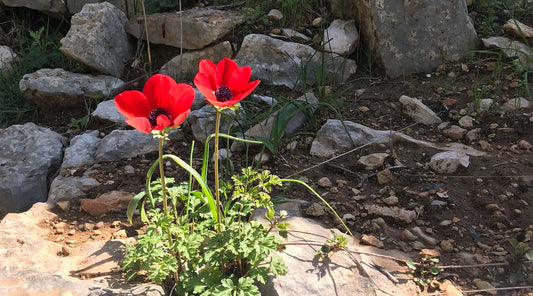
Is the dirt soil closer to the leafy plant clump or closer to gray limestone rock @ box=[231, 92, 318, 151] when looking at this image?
gray limestone rock @ box=[231, 92, 318, 151]

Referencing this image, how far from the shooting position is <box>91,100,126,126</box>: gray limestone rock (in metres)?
3.31

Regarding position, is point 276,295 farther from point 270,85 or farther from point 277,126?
point 270,85

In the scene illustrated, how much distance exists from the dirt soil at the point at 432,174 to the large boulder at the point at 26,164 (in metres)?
0.24

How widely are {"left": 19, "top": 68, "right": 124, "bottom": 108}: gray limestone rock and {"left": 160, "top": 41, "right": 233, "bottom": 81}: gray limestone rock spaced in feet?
1.19

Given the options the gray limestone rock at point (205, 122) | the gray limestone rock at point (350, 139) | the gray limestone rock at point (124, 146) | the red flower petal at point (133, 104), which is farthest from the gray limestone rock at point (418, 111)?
the red flower petal at point (133, 104)

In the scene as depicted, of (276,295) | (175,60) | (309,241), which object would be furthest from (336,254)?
(175,60)

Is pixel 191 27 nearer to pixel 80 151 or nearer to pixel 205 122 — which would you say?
pixel 205 122

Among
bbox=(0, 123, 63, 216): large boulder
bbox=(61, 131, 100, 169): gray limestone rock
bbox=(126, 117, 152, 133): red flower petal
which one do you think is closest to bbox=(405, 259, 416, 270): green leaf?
bbox=(126, 117, 152, 133): red flower petal

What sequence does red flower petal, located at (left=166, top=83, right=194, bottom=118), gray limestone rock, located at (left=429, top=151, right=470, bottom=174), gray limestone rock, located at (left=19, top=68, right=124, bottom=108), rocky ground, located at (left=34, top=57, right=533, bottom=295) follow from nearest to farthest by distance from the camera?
1. red flower petal, located at (left=166, top=83, right=194, bottom=118)
2. rocky ground, located at (left=34, top=57, right=533, bottom=295)
3. gray limestone rock, located at (left=429, top=151, right=470, bottom=174)
4. gray limestone rock, located at (left=19, top=68, right=124, bottom=108)

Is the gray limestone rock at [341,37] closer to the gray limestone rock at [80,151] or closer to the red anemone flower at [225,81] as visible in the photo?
the gray limestone rock at [80,151]

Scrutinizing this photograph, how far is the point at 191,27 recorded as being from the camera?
12.1 ft

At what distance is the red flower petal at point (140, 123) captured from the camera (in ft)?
5.00

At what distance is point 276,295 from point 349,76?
1959mm

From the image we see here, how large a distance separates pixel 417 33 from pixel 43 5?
2.79m
